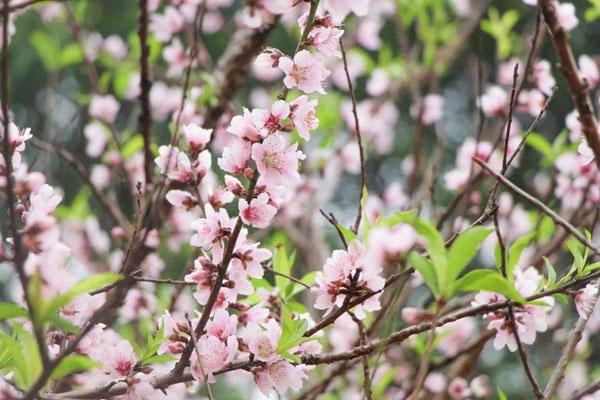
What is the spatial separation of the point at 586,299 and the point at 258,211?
1.74 feet

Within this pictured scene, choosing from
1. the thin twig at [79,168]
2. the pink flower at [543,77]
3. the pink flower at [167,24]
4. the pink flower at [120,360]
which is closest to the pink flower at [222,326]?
the pink flower at [120,360]

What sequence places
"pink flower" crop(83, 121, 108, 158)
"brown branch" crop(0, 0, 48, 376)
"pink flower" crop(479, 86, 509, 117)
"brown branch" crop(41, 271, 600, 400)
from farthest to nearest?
1. "pink flower" crop(83, 121, 108, 158)
2. "pink flower" crop(479, 86, 509, 117)
3. "brown branch" crop(41, 271, 600, 400)
4. "brown branch" crop(0, 0, 48, 376)

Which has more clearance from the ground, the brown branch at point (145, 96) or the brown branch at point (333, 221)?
the brown branch at point (145, 96)

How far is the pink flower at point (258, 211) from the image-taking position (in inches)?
44.6

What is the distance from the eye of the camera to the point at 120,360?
1.13 metres

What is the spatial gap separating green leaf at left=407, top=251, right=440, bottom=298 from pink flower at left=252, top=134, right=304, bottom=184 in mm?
306

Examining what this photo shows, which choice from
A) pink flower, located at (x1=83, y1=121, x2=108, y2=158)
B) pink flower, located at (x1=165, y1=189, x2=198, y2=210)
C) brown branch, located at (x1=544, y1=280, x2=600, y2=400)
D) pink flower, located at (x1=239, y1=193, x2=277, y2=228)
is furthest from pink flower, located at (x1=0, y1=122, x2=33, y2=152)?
pink flower, located at (x1=83, y1=121, x2=108, y2=158)

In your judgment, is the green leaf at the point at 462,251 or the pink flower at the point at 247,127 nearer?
the green leaf at the point at 462,251

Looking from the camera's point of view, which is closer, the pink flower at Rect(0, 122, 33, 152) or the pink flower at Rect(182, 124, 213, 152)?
the pink flower at Rect(0, 122, 33, 152)

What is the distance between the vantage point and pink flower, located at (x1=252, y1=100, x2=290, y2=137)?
1.13 meters

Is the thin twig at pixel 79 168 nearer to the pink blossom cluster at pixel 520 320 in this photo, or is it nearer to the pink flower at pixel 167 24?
the pink flower at pixel 167 24

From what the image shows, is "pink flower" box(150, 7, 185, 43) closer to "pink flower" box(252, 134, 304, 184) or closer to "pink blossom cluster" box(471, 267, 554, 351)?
"pink flower" box(252, 134, 304, 184)

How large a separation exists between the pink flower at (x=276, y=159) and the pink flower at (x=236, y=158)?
5 cm

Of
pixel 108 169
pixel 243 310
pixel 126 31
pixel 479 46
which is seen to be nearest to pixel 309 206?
pixel 108 169
